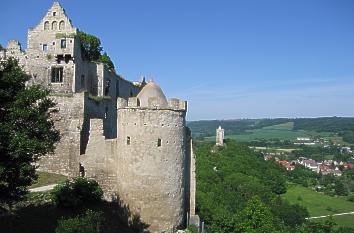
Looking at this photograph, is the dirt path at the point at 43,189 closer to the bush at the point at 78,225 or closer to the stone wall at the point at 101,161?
the stone wall at the point at 101,161

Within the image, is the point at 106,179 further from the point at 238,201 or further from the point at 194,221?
the point at 238,201

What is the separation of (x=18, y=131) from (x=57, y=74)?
54.5 ft

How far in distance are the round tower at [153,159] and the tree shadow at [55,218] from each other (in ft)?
2.09

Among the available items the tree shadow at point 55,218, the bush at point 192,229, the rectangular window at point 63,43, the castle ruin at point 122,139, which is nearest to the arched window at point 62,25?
the castle ruin at point 122,139

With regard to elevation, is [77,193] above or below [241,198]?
above

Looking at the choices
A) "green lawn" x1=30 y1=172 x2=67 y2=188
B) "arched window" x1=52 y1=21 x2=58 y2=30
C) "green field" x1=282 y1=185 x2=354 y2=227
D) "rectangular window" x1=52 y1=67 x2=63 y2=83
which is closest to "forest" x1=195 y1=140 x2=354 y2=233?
"green field" x1=282 y1=185 x2=354 y2=227

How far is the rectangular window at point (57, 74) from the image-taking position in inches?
1361

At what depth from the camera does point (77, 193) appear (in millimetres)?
25312

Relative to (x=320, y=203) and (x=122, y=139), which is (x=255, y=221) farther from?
(x=320, y=203)

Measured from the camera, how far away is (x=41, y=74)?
34750mm

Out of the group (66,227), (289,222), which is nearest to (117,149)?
(66,227)

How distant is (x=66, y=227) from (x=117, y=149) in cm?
746

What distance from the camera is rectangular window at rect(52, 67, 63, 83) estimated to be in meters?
34.6

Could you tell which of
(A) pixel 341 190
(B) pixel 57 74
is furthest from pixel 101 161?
(A) pixel 341 190
